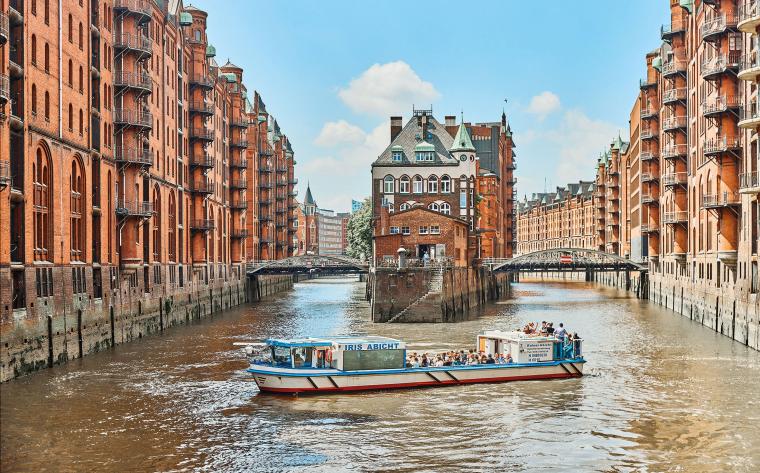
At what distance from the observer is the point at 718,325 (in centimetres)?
6519

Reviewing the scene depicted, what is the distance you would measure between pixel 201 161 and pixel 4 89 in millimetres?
49173

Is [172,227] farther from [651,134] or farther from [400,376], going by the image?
[651,134]

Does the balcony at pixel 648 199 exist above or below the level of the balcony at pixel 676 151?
below

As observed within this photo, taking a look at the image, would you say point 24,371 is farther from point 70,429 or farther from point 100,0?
point 100,0

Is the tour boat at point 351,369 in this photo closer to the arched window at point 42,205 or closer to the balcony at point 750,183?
the arched window at point 42,205

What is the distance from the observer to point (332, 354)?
42250mm

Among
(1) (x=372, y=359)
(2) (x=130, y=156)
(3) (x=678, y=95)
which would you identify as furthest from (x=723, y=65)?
(2) (x=130, y=156)

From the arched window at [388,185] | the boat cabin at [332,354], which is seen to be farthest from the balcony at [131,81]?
the arched window at [388,185]

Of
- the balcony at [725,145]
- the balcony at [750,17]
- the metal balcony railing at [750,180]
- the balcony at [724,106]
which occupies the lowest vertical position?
the metal balcony railing at [750,180]

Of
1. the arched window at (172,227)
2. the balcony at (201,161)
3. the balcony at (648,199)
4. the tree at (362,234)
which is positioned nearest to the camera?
the arched window at (172,227)

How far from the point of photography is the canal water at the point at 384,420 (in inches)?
1153

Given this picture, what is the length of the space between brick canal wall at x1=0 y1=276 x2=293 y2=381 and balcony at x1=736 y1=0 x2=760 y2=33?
129 feet

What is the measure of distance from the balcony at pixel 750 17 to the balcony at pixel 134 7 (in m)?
37.2

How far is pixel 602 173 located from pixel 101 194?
145497 millimetres
